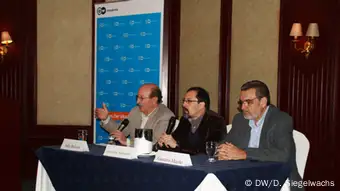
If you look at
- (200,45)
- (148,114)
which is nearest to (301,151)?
(148,114)

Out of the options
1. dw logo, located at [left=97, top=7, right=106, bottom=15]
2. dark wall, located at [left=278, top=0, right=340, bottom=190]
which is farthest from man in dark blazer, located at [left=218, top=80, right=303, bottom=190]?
dw logo, located at [left=97, top=7, right=106, bottom=15]

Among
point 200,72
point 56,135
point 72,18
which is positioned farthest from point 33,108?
point 200,72

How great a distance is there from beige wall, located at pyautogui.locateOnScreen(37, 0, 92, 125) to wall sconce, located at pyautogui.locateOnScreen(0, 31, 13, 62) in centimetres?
40

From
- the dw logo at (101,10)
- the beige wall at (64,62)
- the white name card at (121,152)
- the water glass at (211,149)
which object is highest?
the dw logo at (101,10)

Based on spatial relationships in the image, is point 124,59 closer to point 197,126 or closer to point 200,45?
point 200,45

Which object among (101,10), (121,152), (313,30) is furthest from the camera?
(101,10)

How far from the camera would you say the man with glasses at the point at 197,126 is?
12.8ft

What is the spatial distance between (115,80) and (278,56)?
6.07 feet

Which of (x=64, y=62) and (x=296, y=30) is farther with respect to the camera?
(x=64, y=62)

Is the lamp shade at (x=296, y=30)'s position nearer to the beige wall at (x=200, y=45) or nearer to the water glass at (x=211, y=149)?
the beige wall at (x=200, y=45)

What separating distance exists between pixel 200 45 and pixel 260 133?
320cm

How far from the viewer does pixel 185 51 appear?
6891mm

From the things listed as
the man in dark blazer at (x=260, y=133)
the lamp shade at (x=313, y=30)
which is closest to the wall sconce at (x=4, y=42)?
the lamp shade at (x=313, y=30)

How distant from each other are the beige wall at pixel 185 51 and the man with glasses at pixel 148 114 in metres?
1.94
